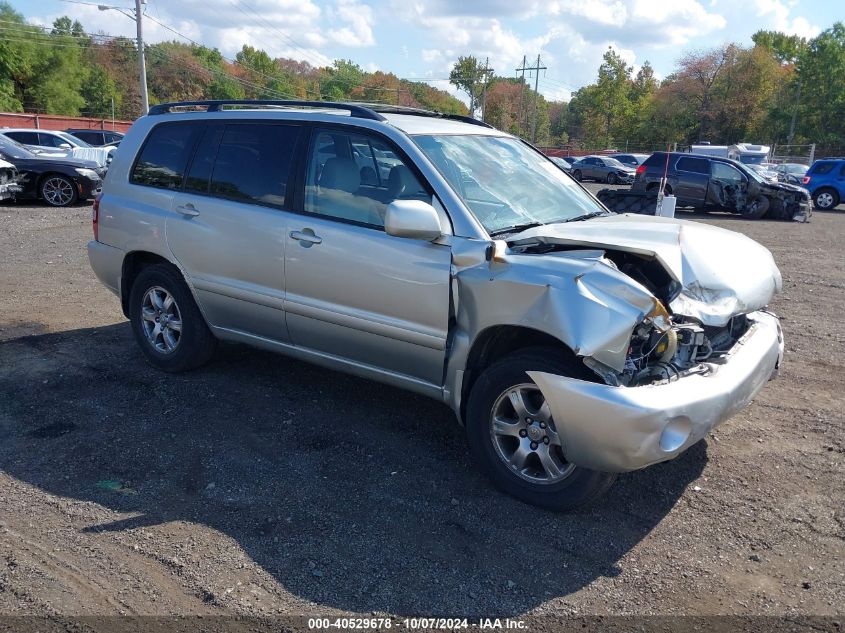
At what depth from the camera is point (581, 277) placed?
10.8 feet

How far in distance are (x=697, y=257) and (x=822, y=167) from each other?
2442cm

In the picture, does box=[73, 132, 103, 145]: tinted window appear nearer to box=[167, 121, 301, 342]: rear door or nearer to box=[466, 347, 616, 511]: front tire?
box=[167, 121, 301, 342]: rear door

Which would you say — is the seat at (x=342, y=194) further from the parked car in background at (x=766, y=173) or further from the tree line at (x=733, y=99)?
the tree line at (x=733, y=99)

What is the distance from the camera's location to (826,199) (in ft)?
78.8

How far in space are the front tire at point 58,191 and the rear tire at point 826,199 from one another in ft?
75.9

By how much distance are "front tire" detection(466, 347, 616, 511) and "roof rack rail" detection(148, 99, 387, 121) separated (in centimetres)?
185

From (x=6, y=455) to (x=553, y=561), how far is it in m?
3.18

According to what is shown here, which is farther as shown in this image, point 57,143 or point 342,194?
point 57,143

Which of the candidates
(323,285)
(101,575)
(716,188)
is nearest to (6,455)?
(101,575)

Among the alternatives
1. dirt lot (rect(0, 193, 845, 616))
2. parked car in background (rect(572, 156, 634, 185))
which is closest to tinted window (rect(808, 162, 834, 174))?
parked car in background (rect(572, 156, 634, 185))

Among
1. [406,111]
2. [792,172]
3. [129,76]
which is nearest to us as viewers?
[406,111]

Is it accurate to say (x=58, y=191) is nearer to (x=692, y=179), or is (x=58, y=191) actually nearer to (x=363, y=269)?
(x=363, y=269)

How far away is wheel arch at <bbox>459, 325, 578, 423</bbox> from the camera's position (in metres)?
3.63

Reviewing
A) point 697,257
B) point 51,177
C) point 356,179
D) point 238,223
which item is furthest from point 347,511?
point 51,177
